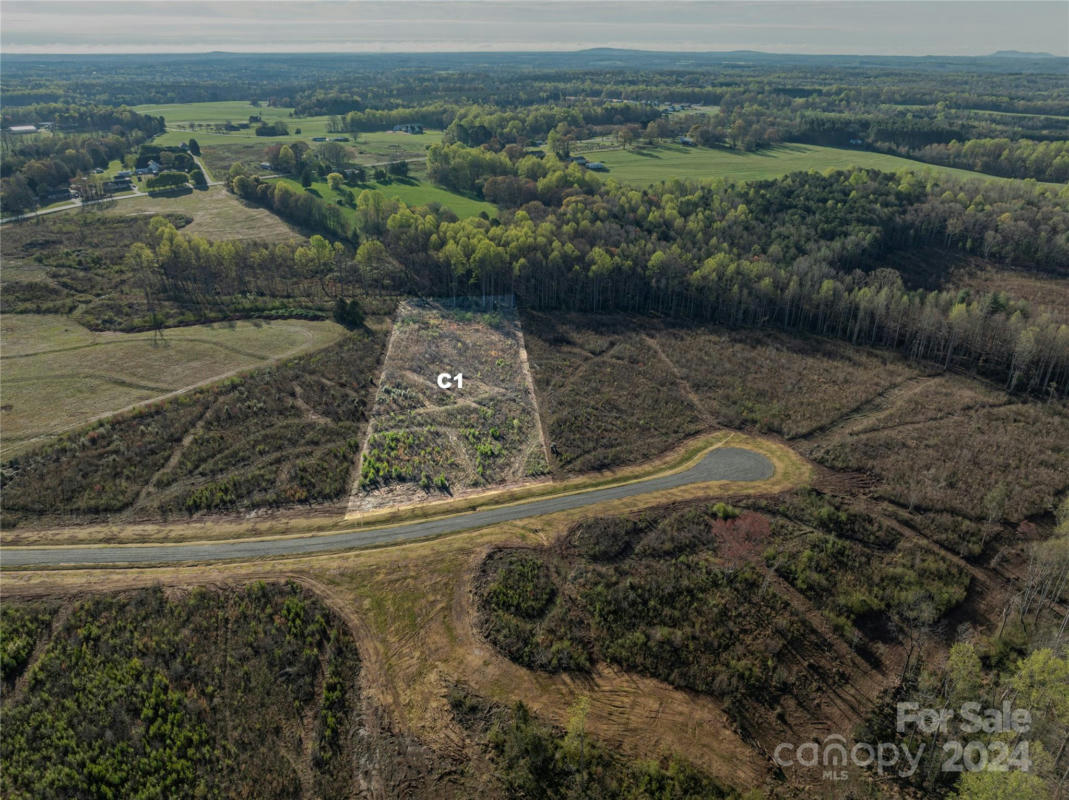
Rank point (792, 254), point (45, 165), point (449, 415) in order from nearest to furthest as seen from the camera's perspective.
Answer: point (449, 415)
point (792, 254)
point (45, 165)

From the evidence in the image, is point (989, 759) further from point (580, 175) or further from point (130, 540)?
point (580, 175)

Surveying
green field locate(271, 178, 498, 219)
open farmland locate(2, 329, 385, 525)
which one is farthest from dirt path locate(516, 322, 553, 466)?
green field locate(271, 178, 498, 219)

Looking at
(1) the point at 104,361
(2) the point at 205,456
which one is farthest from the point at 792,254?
(1) the point at 104,361

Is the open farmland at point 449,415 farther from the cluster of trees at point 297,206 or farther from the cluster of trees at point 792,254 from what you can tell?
the cluster of trees at point 297,206

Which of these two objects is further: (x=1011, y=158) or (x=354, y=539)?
(x=1011, y=158)

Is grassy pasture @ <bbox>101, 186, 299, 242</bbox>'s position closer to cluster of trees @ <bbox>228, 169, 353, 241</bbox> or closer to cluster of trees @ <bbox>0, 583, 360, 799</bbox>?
cluster of trees @ <bbox>228, 169, 353, 241</bbox>

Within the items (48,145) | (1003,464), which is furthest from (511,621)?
(48,145)

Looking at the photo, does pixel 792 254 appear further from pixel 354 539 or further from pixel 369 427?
pixel 354 539
